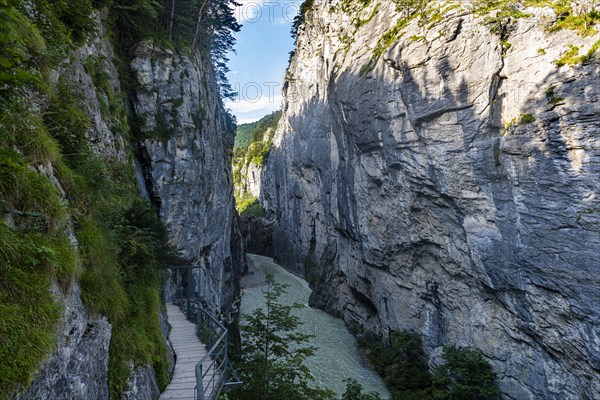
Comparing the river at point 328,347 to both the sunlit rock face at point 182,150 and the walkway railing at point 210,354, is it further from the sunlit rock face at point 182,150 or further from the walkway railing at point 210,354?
the sunlit rock face at point 182,150

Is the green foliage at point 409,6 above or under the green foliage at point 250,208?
above

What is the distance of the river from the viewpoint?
17.4 metres

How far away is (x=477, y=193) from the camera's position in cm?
1428

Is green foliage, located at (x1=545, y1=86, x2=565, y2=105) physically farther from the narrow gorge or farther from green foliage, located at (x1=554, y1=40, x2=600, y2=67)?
green foliage, located at (x1=554, y1=40, x2=600, y2=67)

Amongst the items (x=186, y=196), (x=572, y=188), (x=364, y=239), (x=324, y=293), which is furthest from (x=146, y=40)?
(x=324, y=293)

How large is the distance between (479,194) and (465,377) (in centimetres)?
774

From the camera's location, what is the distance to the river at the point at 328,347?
1738 centimetres

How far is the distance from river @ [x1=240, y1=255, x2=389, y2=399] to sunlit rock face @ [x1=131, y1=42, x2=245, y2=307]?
7.02m

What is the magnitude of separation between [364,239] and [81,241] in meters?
19.8

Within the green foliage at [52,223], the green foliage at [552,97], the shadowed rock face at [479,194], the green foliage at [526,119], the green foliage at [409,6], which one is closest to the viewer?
the green foliage at [52,223]

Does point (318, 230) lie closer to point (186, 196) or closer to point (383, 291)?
point (383, 291)

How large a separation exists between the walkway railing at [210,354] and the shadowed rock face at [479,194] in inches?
450

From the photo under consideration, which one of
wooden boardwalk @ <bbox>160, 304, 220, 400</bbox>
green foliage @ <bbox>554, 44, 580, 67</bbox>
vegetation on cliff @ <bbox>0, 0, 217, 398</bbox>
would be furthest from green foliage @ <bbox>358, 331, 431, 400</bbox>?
→ green foliage @ <bbox>554, 44, 580, 67</bbox>

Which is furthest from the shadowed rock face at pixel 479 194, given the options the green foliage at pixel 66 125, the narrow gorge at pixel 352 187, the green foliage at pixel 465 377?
the green foliage at pixel 66 125
